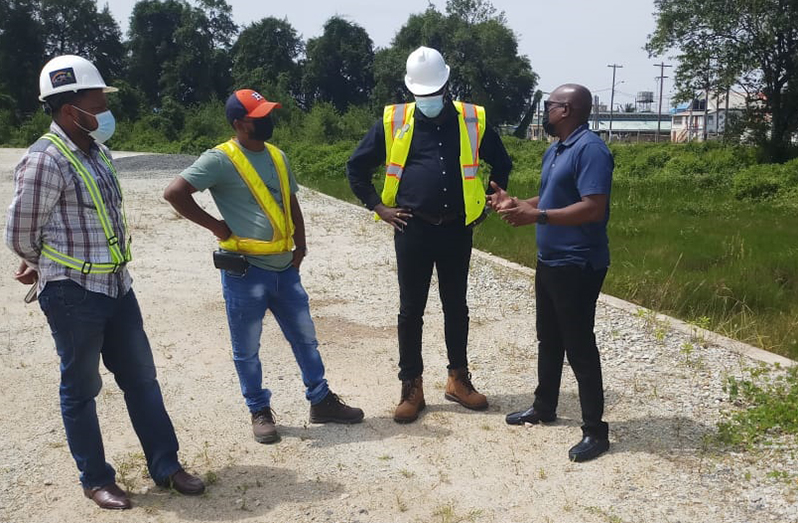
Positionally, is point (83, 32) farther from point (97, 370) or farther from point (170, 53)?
point (97, 370)

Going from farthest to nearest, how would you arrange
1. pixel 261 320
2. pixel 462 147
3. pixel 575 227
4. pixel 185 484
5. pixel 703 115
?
pixel 703 115
pixel 462 147
pixel 261 320
pixel 575 227
pixel 185 484

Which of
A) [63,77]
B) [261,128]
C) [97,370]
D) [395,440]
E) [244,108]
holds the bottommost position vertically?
[395,440]

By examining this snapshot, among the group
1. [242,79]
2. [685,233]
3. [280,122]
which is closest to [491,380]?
[685,233]

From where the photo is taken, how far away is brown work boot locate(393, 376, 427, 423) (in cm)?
460

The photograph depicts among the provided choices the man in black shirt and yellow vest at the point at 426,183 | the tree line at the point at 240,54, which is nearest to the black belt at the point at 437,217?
the man in black shirt and yellow vest at the point at 426,183

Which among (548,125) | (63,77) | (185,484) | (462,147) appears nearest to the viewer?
(63,77)

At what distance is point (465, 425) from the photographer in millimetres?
4543

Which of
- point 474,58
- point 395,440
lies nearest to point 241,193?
point 395,440

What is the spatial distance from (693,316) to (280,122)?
39461 mm

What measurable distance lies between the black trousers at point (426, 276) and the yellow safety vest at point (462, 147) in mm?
180

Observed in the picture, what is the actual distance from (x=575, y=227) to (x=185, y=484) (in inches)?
93.2

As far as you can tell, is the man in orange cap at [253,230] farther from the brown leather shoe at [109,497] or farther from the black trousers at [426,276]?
the brown leather shoe at [109,497]

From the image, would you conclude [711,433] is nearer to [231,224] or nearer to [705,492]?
[705,492]

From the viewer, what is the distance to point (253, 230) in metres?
4.16
